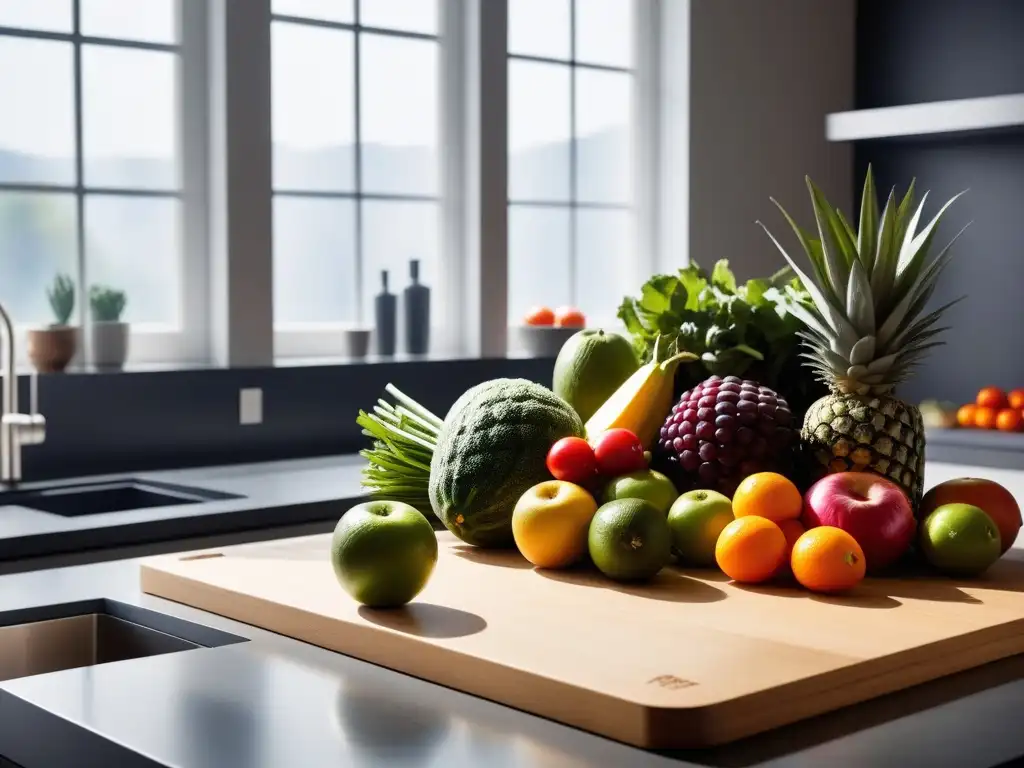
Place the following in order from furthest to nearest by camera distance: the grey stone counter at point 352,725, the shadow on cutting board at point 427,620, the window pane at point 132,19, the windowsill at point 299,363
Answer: the window pane at point 132,19 → the windowsill at point 299,363 → the shadow on cutting board at point 427,620 → the grey stone counter at point 352,725

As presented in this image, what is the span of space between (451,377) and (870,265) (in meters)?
2.08

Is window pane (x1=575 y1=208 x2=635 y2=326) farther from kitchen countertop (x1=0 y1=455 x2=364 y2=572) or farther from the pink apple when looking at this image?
the pink apple

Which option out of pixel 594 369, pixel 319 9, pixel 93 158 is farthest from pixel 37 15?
pixel 594 369

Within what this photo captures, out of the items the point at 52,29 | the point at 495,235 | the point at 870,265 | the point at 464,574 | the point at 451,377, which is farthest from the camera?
the point at 495,235

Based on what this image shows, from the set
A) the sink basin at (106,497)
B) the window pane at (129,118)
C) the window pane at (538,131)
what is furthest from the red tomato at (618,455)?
the window pane at (538,131)

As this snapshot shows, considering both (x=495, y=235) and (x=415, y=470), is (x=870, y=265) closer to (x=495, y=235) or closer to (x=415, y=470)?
(x=415, y=470)

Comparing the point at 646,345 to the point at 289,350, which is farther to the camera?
the point at 289,350

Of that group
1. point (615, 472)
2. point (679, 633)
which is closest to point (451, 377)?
point (615, 472)

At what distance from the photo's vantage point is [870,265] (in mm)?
1566

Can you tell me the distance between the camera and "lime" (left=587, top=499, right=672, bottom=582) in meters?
1.38

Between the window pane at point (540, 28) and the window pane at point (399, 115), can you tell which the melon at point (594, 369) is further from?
the window pane at point (540, 28)

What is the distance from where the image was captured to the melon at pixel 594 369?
180 centimetres

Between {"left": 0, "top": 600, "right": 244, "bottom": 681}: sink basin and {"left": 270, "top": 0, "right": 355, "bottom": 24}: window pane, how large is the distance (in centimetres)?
235

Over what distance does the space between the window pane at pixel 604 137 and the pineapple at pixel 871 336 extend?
106 inches
